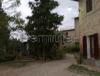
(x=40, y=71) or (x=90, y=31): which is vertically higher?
(x=90, y=31)

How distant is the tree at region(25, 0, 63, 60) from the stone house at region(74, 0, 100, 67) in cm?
452

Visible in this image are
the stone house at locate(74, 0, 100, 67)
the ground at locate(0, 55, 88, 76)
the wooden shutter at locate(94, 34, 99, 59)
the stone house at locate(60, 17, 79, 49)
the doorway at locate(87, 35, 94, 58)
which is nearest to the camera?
the ground at locate(0, 55, 88, 76)

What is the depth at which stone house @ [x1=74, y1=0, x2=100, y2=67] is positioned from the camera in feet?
33.4

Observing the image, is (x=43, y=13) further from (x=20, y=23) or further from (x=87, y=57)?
(x=87, y=57)

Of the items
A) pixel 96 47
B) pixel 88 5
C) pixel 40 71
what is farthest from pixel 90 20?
pixel 40 71

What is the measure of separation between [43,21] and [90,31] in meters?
6.69

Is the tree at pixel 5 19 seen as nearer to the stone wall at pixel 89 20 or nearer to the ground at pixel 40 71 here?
the ground at pixel 40 71

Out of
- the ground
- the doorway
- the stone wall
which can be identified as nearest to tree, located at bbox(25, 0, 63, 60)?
the stone wall

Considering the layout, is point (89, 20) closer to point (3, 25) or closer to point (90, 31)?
point (90, 31)

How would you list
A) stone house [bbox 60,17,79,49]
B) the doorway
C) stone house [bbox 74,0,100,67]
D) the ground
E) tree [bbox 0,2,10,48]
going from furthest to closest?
stone house [bbox 60,17,79,49], tree [bbox 0,2,10,48], the doorway, stone house [bbox 74,0,100,67], the ground

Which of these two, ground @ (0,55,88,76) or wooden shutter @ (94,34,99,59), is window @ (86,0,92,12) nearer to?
wooden shutter @ (94,34,99,59)

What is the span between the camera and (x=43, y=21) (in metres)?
16.2

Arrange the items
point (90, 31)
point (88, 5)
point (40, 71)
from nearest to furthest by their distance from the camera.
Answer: point (40, 71) → point (90, 31) → point (88, 5)

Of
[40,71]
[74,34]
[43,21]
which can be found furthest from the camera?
[74,34]
